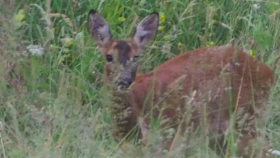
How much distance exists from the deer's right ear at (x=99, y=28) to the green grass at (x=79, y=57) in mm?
164

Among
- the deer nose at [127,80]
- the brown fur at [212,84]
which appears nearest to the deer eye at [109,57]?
the brown fur at [212,84]

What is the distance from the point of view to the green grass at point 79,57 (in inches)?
191

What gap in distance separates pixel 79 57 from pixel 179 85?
1.29 metres

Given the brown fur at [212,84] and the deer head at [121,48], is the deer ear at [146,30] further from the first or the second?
the brown fur at [212,84]

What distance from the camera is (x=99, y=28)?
20.8ft

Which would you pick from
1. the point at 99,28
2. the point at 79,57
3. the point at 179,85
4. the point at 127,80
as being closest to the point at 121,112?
the point at 127,80

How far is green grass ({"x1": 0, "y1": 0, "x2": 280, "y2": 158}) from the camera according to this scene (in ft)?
15.9

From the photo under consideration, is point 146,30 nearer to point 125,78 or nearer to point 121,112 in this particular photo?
point 125,78

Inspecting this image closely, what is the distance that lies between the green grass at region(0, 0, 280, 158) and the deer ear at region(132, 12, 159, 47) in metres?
0.14

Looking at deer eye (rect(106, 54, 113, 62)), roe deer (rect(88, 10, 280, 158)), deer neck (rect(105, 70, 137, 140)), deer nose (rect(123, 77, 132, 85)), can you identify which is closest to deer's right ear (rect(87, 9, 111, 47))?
roe deer (rect(88, 10, 280, 158))

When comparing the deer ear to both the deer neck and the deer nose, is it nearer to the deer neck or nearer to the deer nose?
the deer neck

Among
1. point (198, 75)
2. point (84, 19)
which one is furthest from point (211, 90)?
point (84, 19)

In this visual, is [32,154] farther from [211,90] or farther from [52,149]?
[211,90]

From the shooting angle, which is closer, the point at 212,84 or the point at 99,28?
the point at 212,84
